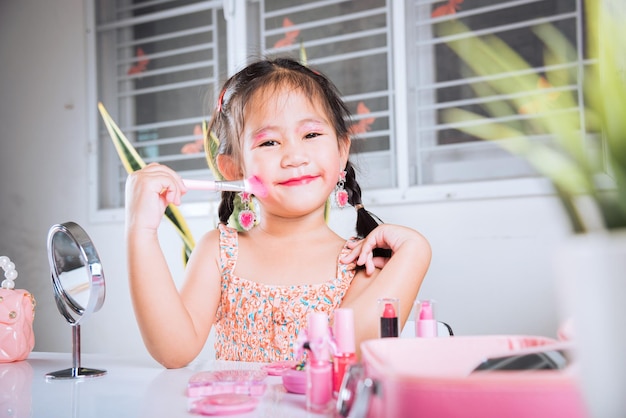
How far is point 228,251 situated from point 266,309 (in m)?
0.14

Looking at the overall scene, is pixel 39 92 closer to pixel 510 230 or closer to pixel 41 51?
pixel 41 51

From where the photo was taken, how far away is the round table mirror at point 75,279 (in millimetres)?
792

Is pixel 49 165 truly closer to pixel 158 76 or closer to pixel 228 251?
pixel 158 76

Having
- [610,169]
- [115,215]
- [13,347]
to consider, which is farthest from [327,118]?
[115,215]

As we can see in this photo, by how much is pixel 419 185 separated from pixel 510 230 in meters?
0.36

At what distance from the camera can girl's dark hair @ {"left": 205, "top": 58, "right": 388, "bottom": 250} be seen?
1.24m

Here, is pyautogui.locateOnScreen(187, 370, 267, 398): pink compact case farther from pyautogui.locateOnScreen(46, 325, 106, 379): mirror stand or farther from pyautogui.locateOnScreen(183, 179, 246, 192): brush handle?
pyautogui.locateOnScreen(183, 179, 246, 192): brush handle

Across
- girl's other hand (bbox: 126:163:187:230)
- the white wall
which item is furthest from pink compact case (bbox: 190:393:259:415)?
the white wall

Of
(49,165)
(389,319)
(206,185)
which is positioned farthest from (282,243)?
(49,165)

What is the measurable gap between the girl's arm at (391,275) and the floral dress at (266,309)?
82 mm

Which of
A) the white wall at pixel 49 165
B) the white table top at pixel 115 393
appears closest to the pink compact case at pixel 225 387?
the white table top at pixel 115 393

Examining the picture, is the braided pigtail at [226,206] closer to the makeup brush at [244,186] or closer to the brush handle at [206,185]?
the makeup brush at [244,186]

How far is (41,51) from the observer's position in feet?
10.3

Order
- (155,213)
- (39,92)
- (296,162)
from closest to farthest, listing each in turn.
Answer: (155,213) → (296,162) → (39,92)
